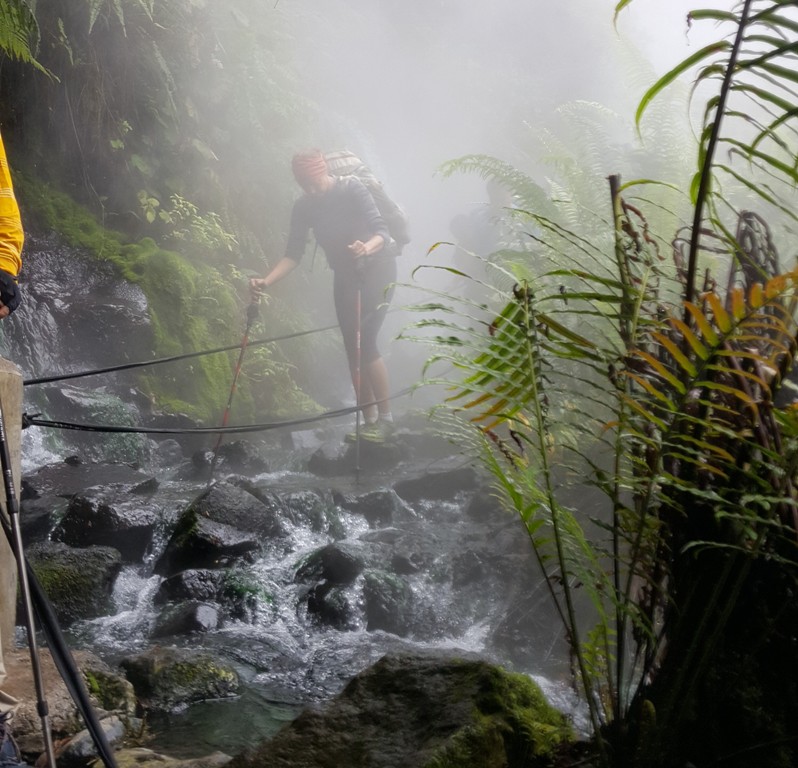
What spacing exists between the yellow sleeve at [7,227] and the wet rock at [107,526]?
97.7 inches

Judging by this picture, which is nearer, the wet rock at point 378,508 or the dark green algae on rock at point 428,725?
the dark green algae on rock at point 428,725

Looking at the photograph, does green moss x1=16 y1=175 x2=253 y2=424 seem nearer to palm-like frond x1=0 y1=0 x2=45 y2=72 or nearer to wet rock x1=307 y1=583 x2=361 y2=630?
palm-like frond x1=0 y1=0 x2=45 y2=72

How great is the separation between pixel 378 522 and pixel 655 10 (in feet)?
64.6

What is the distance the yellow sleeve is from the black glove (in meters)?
0.03

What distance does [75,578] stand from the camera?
3885mm

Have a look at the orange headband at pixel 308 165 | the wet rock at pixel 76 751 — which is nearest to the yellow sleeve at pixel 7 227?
the wet rock at pixel 76 751

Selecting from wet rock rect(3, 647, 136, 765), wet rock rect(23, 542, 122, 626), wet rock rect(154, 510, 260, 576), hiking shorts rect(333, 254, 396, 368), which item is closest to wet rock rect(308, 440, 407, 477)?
hiking shorts rect(333, 254, 396, 368)

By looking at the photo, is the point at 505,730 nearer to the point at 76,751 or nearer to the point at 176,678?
the point at 76,751

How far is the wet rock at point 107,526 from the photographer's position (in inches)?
173

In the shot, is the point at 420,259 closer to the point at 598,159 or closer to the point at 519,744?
the point at 598,159

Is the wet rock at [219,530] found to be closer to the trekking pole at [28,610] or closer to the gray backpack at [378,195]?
the trekking pole at [28,610]

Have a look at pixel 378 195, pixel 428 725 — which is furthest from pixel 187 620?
pixel 378 195

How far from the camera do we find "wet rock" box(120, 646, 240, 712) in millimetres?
2904

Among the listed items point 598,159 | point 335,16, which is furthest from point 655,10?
point 598,159
